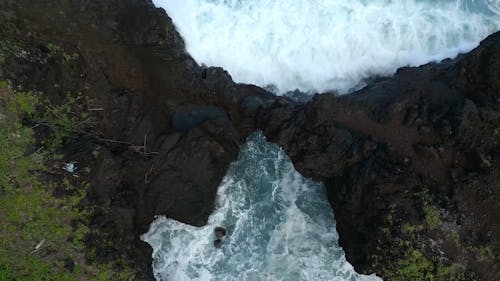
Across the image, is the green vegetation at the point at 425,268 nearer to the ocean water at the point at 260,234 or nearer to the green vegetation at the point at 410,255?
the green vegetation at the point at 410,255

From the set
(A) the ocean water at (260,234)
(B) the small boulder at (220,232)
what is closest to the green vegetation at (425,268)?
(A) the ocean water at (260,234)

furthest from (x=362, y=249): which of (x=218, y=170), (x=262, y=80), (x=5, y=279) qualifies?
(x=5, y=279)

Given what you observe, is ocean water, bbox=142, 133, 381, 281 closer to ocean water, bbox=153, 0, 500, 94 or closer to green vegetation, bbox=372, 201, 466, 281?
green vegetation, bbox=372, 201, 466, 281

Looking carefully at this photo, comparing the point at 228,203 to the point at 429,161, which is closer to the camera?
the point at 429,161

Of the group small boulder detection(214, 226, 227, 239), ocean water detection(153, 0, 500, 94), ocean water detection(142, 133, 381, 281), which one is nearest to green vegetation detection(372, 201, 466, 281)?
ocean water detection(142, 133, 381, 281)

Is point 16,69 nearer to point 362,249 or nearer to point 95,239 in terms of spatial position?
point 95,239

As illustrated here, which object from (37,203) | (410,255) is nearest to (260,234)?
(410,255)
